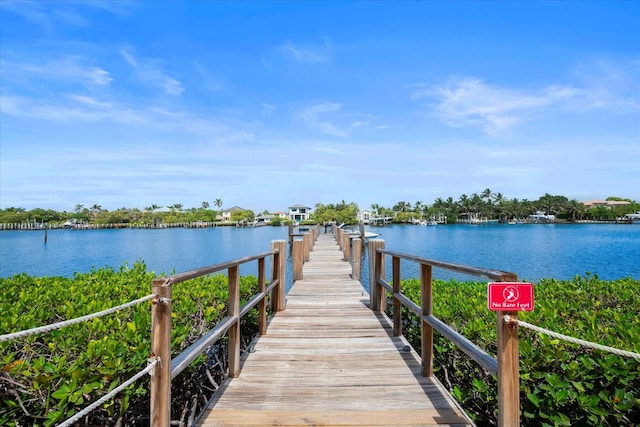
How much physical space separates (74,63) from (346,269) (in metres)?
12.8

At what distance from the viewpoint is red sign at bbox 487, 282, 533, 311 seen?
1963mm

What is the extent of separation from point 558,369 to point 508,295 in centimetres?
136

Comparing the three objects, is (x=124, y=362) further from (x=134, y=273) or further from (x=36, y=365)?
(x=134, y=273)

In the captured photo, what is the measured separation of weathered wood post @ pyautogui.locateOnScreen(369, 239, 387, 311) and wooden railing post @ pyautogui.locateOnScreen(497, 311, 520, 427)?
3.84 m

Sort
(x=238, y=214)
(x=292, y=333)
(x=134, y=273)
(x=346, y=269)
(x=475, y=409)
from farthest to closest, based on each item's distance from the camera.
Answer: (x=238, y=214)
(x=346, y=269)
(x=134, y=273)
(x=292, y=333)
(x=475, y=409)

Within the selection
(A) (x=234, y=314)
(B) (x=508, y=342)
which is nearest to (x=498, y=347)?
(B) (x=508, y=342)

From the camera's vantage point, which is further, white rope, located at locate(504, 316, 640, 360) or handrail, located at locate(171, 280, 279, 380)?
handrail, located at locate(171, 280, 279, 380)

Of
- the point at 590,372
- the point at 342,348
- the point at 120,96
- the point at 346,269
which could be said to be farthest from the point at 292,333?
the point at 120,96

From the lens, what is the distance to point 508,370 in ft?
6.61

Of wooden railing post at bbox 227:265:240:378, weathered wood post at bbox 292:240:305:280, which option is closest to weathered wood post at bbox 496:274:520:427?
wooden railing post at bbox 227:265:240:378

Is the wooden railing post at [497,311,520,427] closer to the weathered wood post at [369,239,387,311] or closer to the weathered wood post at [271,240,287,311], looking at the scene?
the weathered wood post at [369,239,387,311]

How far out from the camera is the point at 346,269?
1102cm

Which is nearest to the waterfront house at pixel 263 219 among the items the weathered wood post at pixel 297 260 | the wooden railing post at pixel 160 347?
the weathered wood post at pixel 297 260

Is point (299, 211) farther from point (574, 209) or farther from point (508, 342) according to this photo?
point (508, 342)
